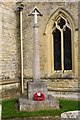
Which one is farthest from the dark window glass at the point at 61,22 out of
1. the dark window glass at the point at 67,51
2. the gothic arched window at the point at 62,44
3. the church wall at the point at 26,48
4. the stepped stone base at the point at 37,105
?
the stepped stone base at the point at 37,105

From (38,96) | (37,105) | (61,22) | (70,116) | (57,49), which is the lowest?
(37,105)

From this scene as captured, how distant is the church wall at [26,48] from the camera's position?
12266 millimetres

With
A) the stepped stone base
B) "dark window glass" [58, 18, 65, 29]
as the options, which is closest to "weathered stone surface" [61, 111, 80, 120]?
the stepped stone base

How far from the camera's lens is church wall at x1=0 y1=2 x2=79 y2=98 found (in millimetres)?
12266

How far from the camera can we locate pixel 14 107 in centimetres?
1014

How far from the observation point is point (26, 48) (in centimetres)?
1304

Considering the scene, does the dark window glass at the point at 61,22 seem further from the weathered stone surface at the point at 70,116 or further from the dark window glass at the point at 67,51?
the weathered stone surface at the point at 70,116

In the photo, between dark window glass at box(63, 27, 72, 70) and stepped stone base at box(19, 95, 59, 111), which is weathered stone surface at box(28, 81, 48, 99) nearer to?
stepped stone base at box(19, 95, 59, 111)

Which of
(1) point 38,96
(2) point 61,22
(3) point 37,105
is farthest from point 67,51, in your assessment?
(3) point 37,105

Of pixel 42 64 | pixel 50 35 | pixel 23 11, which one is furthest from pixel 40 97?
pixel 23 11

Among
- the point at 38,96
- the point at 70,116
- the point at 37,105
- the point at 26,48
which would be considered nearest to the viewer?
the point at 70,116

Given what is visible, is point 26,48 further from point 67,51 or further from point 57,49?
point 67,51

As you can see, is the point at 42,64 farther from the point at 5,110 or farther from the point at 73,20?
the point at 5,110

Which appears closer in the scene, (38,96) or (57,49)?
(38,96)
